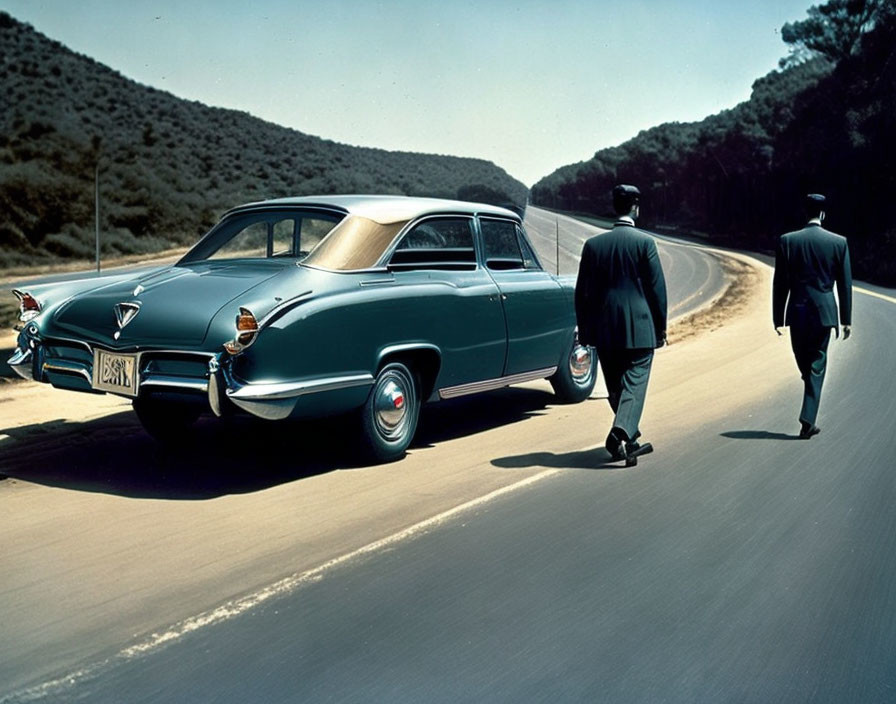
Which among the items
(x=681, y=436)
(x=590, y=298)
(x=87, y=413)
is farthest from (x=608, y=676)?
(x=87, y=413)

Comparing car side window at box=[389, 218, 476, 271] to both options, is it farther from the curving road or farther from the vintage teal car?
the curving road

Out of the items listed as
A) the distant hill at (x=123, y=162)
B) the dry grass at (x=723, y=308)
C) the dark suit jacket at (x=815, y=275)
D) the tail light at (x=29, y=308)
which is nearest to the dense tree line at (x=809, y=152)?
the dry grass at (x=723, y=308)

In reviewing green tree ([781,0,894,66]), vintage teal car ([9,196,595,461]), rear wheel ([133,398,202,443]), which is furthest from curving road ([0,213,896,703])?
green tree ([781,0,894,66])

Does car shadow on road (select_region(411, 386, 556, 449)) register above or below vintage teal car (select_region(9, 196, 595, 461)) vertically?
below

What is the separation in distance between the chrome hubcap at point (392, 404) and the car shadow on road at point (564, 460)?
0.75 m

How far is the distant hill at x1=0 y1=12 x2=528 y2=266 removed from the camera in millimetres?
40812

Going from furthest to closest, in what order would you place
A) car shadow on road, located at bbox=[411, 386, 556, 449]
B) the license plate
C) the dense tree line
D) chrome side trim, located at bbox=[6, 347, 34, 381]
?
the dense tree line < car shadow on road, located at bbox=[411, 386, 556, 449] < chrome side trim, located at bbox=[6, 347, 34, 381] < the license plate

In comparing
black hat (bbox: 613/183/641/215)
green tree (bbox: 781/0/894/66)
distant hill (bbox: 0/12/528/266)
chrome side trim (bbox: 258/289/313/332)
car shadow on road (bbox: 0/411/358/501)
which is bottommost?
car shadow on road (bbox: 0/411/358/501)

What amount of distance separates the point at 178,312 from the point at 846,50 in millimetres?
61617

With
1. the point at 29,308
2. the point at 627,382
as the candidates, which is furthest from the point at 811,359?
the point at 29,308

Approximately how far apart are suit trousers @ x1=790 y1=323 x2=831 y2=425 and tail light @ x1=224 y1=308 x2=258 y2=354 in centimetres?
459

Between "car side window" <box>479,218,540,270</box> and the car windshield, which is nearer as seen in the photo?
the car windshield

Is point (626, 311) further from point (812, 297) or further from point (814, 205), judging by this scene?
point (814, 205)

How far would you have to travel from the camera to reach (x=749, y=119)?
249ft
